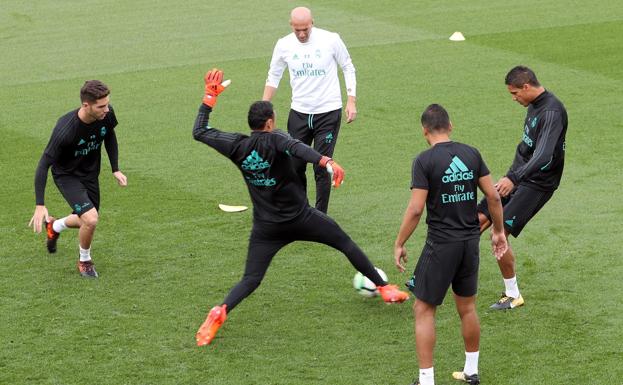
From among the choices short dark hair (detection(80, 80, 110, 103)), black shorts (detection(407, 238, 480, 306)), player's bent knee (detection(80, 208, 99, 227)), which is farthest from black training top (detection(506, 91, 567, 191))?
player's bent knee (detection(80, 208, 99, 227))

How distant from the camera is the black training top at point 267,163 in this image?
8953 mm

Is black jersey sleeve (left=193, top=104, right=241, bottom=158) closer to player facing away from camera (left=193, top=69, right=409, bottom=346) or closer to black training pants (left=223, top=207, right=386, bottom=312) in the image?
player facing away from camera (left=193, top=69, right=409, bottom=346)

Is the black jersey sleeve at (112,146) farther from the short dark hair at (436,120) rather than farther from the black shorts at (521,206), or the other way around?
the short dark hair at (436,120)

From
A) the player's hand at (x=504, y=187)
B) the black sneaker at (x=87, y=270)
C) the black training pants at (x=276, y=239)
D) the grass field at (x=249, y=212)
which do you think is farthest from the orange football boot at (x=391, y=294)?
the black sneaker at (x=87, y=270)

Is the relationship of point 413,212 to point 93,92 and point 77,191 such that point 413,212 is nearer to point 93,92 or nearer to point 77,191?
point 93,92

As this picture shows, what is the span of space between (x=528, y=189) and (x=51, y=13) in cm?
1671

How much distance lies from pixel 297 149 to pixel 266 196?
656mm

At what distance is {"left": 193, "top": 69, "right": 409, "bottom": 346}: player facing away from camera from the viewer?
29.5ft

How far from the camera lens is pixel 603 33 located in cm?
2120

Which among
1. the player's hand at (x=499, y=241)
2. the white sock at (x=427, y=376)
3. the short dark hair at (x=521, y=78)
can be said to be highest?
the short dark hair at (x=521, y=78)

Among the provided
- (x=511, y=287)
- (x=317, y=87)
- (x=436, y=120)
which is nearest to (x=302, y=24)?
(x=317, y=87)

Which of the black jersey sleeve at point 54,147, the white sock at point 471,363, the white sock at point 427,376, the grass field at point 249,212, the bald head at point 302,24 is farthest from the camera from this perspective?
the bald head at point 302,24

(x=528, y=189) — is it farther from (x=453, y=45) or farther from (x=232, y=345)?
(x=453, y=45)

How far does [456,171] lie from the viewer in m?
7.86
